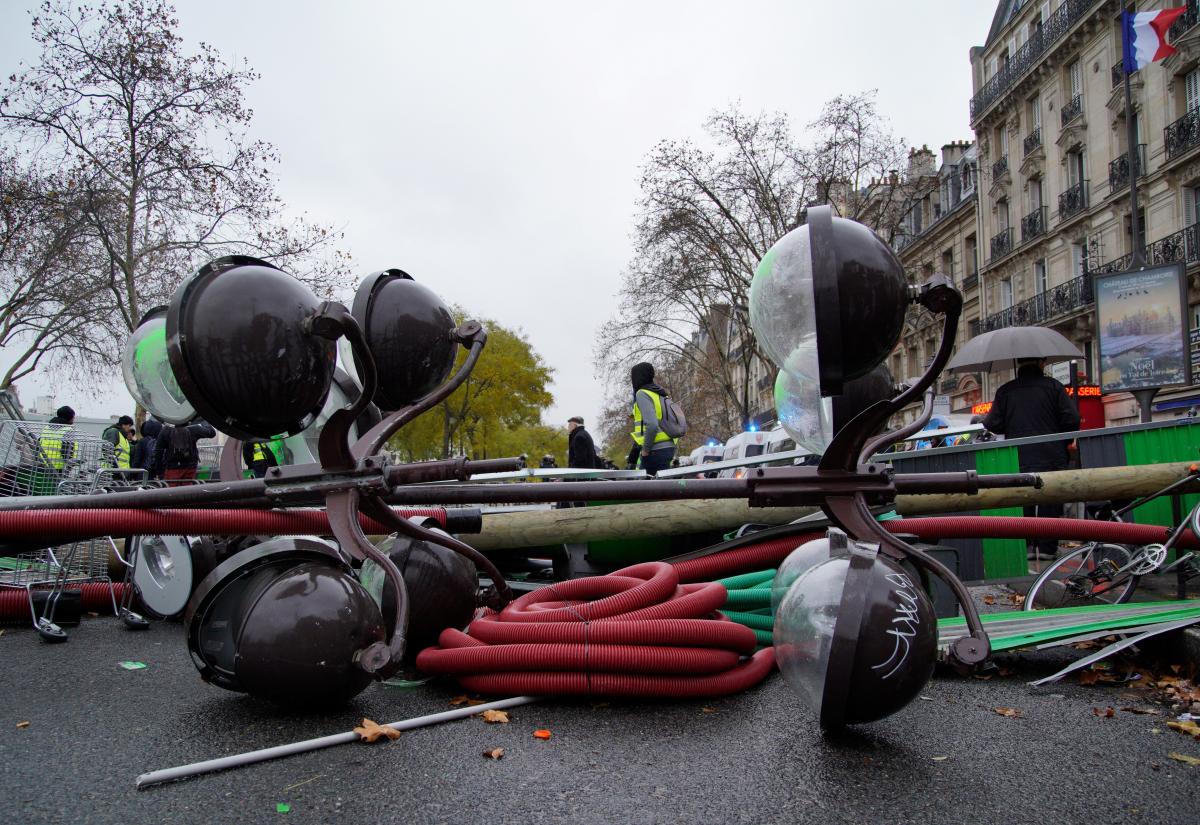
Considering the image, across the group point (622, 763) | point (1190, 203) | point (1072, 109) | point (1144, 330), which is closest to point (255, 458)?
point (622, 763)

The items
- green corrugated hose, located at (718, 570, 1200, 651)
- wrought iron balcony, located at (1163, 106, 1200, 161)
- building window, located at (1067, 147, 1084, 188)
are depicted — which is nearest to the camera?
green corrugated hose, located at (718, 570, 1200, 651)

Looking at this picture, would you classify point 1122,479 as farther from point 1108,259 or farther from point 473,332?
point 1108,259

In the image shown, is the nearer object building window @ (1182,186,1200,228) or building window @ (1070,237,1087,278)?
building window @ (1182,186,1200,228)

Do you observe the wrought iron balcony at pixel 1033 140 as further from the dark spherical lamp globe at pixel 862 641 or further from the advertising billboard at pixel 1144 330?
the dark spherical lamp globe at pixel 862 641

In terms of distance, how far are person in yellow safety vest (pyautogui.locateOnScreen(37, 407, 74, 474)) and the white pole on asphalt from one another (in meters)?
3.92

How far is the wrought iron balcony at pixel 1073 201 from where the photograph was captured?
3312 centimetres

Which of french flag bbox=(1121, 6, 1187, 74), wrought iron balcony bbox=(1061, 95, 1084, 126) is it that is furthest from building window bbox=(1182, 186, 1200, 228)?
french flag bbox=(1121, 6, 1187, 74)

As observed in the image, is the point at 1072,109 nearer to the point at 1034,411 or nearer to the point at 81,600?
the point at 1034,411

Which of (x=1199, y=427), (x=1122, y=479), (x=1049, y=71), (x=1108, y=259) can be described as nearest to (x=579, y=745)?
(x=1122, y=479)

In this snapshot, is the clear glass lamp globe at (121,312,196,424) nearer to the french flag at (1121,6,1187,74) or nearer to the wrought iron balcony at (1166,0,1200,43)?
the french flag at (1121,6,1187,74)

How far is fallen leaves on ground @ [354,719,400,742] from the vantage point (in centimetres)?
260

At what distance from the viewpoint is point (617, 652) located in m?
2.96

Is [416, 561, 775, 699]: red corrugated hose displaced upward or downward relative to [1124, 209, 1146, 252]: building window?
downward

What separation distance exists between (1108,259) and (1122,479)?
3152cm
